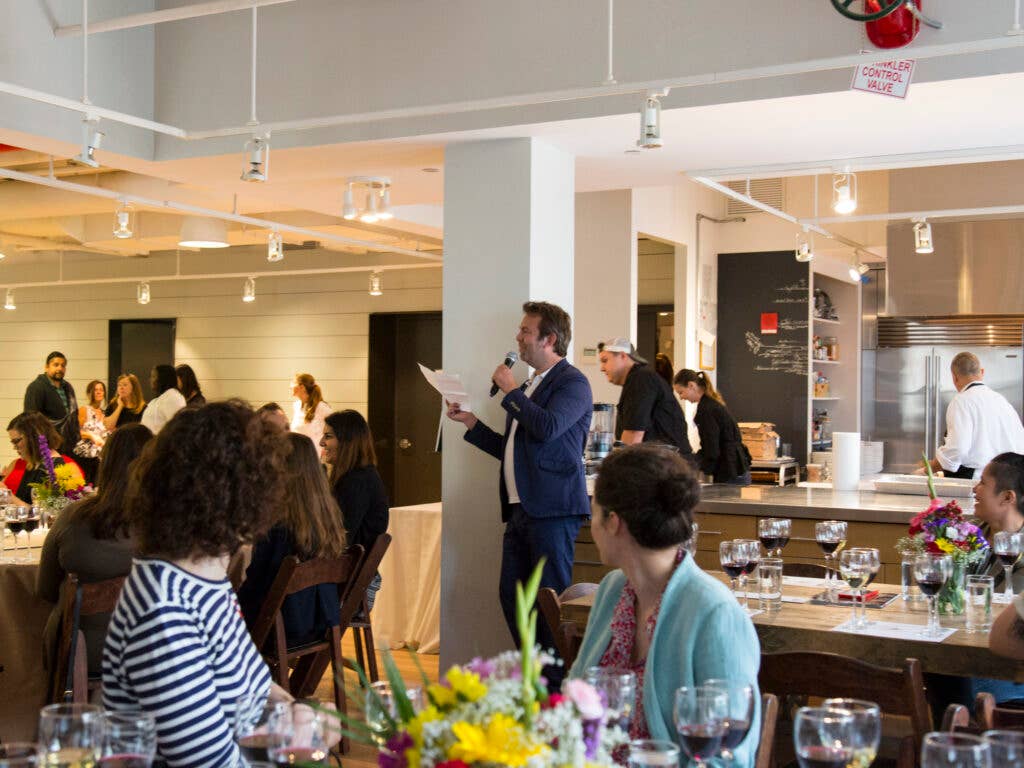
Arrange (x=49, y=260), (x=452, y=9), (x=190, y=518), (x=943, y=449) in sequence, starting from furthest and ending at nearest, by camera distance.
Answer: (x=49, y=260) → (x=943, y=449) → (x=452, y=9) → (x=190, y=518)

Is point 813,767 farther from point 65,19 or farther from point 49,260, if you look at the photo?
point 49,260

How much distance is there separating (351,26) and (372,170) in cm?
97

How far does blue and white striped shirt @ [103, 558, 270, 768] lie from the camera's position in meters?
2.36

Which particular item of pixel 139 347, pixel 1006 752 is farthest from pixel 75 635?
pixel 139 347

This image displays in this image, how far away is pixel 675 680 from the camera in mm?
2508

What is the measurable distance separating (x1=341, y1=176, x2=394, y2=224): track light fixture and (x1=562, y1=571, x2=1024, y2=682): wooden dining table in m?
3.27

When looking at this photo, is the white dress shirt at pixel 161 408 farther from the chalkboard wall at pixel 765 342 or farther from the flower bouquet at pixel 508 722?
the flower bouquet at pixel 508 722

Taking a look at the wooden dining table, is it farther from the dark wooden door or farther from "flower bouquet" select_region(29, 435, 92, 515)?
the dark wooden door

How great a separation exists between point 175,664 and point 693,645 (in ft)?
3.34

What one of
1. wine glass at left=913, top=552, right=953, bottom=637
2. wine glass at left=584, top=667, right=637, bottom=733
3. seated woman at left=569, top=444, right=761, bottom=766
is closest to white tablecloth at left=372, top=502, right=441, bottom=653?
wine glass at left=913, top=552, right=953, bottom=637

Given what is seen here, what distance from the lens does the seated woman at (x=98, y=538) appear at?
4137 millimetres

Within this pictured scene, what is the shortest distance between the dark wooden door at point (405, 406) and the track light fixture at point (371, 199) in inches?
220

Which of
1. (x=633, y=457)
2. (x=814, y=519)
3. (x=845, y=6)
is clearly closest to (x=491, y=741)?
(x=633, y=457)

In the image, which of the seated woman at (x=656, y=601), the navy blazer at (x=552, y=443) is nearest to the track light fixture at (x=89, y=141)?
the navy blazer at (x=552, y=443)
